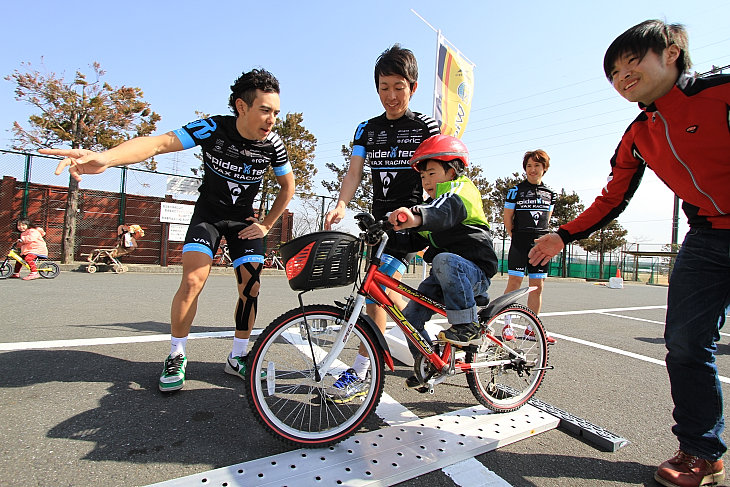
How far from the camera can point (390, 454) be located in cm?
192

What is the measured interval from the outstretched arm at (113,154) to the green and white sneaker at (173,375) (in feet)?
4.36

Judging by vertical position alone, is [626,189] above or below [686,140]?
below

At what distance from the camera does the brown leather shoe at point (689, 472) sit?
1807 mm

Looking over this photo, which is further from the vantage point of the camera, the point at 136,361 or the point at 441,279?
the point at 136,361

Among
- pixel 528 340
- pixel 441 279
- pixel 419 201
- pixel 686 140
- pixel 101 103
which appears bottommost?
pixel 528 340

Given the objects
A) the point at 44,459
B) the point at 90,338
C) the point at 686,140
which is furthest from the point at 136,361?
the point at 686,140

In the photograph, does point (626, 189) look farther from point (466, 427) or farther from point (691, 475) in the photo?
point (466, 427)

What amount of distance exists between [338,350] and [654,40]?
83.8 inches

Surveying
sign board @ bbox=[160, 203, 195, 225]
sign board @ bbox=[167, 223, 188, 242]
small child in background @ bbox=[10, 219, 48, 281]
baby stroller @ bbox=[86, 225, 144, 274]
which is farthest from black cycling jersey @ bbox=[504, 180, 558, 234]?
sign board @ bbox=[167, 223, 188, 242]

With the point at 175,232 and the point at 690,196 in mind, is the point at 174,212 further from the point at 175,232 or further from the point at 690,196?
the point at 690,196

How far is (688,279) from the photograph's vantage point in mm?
1922

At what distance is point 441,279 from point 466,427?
2.91ft

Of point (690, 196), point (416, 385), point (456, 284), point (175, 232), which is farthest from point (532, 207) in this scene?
point (175, 232)

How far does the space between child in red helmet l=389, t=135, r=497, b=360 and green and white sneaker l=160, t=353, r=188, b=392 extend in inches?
60.3
